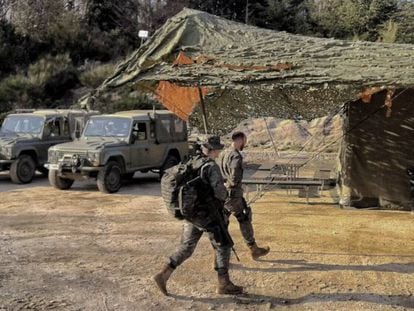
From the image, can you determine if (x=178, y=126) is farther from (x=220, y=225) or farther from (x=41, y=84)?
(x=41, y=84)

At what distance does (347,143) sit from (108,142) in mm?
5116

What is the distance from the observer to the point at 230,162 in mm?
7152

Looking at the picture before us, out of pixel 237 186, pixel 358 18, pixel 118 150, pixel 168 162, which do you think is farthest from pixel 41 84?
Result: pixel 237 186

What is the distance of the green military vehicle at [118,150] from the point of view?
41.3 ft

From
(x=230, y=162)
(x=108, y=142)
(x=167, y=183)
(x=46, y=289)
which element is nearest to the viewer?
(x=167, y=183)

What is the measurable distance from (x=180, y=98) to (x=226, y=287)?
396cm

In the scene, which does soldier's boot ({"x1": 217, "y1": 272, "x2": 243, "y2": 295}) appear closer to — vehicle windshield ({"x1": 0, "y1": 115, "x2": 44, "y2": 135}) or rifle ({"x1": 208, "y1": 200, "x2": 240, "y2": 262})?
rifle ({"x1": 208, "y1": 200, "x2": 240, "y2": 262})

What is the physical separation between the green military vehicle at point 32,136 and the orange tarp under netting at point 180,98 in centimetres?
600

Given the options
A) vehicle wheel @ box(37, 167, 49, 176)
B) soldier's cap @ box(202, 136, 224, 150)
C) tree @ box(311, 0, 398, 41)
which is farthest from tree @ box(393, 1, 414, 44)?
soldier's cap @ box(202, 136, 224, 150)

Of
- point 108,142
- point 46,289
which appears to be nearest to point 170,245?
point 46,289

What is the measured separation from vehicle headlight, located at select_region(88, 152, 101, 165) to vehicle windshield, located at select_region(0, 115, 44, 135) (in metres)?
2.78

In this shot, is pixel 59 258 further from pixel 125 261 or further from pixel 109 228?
pixel 109 228

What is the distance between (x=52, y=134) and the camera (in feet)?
49.1

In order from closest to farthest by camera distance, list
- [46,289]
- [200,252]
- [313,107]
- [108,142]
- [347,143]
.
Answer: [46,289], [200,252], [313,107], [347,143], [108,142]
